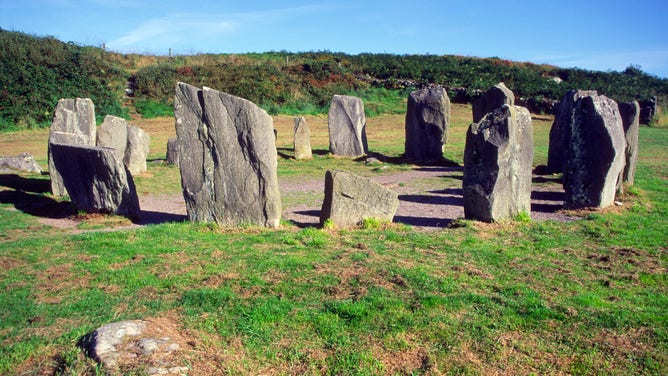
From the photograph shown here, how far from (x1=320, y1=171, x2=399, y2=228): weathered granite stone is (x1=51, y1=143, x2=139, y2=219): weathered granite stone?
3965 millimetres

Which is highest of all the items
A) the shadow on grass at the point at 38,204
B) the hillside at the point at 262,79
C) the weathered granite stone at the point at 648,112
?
the hillside at the point at 262,79

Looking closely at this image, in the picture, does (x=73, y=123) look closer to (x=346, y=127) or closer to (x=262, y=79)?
(x=346, y=127)

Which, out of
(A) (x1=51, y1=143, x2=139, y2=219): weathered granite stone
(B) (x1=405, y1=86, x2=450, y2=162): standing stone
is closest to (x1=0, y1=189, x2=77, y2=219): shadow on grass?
(A) (x1=51, y1=143, x2=139, y2=219): weathered granite stone

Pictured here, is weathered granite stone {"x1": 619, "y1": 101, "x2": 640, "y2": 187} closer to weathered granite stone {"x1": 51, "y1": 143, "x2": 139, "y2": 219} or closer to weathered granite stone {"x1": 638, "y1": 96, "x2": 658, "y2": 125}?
weathered granite stone {"x1": 51, "y1": 143, "x2": 139, "y2": 219}

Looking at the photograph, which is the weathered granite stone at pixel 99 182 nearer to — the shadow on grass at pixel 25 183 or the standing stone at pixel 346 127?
the shadow on grass at pixel 25 183

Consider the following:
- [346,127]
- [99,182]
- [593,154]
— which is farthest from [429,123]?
[99,182]

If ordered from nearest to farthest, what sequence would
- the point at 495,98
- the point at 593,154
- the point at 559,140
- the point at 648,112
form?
the point at 593,154, the point at 559,140, the point at 495,98, the point at 648,112

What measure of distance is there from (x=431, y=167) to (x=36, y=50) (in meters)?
30.5

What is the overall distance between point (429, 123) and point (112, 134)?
10.7m

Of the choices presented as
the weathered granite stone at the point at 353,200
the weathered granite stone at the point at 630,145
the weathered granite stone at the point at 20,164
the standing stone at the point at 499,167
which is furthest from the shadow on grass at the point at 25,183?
the weathered granite stone at the point at 630,145

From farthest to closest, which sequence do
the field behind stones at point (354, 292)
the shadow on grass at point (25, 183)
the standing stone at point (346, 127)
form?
the standing stone at point (346, 127) < the shadow on grass at point (25, 183) < the field behind stones at point (354, 292)

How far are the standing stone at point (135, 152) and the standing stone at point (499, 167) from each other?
36.2ft

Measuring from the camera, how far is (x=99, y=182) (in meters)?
11.5

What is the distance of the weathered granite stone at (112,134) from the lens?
16812 mm
